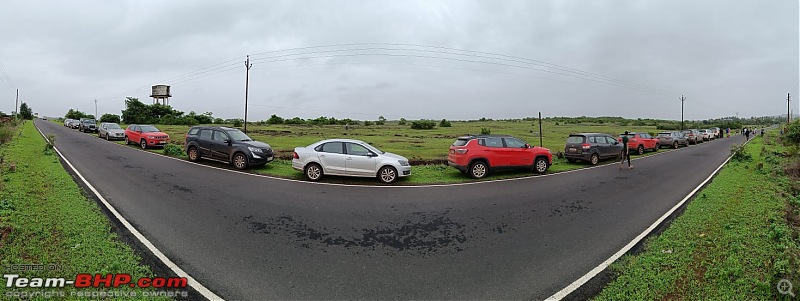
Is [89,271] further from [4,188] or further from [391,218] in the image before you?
[4,188]

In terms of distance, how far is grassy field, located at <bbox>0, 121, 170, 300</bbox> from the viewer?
3.88 metres

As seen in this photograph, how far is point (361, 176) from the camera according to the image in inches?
415

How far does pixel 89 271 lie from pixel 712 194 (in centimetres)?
1249

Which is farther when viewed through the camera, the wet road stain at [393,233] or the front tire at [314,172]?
the front tire at [314,172]

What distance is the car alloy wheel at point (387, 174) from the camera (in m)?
10.4

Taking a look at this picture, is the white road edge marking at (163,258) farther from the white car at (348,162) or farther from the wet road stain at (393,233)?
the white car at (348,162)

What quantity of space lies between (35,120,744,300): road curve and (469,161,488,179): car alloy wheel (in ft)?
5.03

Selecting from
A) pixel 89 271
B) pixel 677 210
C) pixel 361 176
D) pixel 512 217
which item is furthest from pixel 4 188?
pixel 677 210

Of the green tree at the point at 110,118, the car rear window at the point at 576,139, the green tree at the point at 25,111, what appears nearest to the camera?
the car rear window at the point at 576,139

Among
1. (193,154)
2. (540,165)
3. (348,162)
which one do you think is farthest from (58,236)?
(540,165)

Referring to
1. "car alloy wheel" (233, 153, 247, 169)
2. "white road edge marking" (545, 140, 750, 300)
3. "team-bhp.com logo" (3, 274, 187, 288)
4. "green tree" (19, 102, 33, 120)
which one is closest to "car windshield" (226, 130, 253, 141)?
"car alloy wheel" (233, 153, 247, 169)

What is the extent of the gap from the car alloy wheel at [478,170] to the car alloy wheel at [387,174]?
2.92 m

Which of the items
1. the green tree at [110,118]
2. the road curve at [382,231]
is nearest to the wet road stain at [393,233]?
the road curve at [382,231]

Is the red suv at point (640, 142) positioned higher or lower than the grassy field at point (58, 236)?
higher
